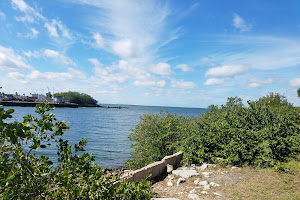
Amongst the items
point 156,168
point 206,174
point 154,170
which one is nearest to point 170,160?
point 156,168

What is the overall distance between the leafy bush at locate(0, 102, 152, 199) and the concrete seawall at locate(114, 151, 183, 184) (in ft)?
6.54

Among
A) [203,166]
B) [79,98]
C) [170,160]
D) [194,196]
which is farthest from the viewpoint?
[79,98]

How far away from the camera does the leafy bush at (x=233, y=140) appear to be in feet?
23.1

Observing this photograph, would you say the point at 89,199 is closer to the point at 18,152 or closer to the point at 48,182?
the point at 48,182

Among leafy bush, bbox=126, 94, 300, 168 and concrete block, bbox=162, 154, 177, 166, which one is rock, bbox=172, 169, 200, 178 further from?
leafy bush, bbox=126, 94, 300, 168

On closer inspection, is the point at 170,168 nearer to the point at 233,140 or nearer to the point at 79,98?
the point at 233,140

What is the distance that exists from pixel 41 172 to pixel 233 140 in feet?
21.4

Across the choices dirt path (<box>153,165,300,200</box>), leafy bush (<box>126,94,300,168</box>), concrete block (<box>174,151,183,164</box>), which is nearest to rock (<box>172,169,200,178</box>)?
dirt path (<box>153,165,300,200</box>)

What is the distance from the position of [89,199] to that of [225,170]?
5.08 meters

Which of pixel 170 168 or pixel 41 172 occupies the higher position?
pixel 41 172

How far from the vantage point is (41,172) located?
279cm

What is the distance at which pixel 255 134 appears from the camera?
23.8 ft

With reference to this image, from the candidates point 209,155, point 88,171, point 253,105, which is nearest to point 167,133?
point 209,155

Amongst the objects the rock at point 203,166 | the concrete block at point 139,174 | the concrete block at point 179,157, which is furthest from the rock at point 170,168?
the concrete block at point 139,174
